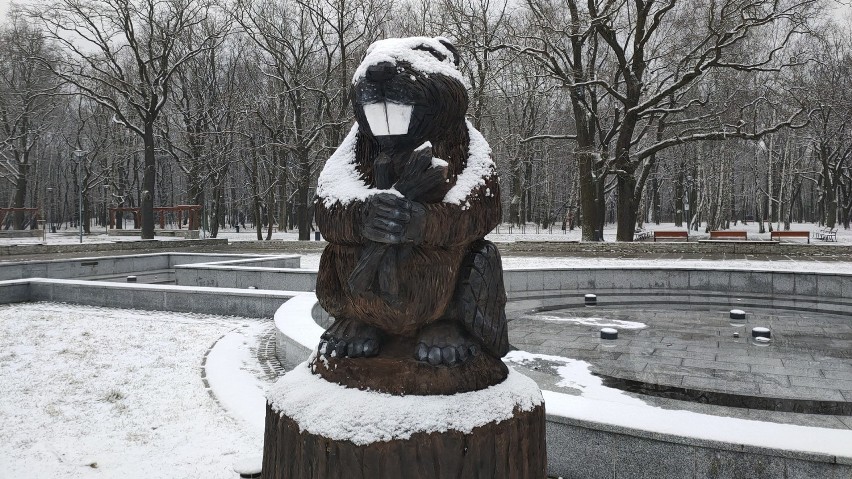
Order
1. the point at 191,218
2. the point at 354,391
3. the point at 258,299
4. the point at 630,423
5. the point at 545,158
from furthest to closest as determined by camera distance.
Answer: the point at 545,158 < the point at 191,218 < the point at 258,299 < the point at 630,423 < the point at 354,391

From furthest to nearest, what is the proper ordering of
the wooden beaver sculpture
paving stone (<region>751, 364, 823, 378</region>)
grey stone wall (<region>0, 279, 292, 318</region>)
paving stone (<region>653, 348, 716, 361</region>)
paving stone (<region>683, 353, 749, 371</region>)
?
grey stone wall (<region>0, 279, 292, 318</region>)
paving stone (<region>653, 348, 716, 361</region>)
paving stone (<region>683, 353, 749, 371</region>)
paving stone (<region>751, 364, 823, 378</region>)
the wooden beaver sculpture

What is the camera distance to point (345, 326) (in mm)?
2551

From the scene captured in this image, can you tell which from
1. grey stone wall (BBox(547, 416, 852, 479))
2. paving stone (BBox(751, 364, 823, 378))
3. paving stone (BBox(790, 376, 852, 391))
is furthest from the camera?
paving stone (BBox(751, 364, 823, 378))

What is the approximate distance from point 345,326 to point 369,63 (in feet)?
3.77

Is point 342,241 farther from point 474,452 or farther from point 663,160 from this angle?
point 663,160

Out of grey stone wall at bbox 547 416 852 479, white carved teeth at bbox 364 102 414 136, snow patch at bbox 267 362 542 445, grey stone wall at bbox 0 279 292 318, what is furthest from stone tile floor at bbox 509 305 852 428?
grey stone wall at bbox 0 279 292 318

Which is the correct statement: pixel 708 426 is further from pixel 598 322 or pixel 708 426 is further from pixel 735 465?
pixel 598 322

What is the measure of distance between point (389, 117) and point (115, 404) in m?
4.93

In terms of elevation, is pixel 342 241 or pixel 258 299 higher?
pixel 342 241

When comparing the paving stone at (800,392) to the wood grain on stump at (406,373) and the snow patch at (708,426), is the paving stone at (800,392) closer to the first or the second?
the snow patch at (708,426)

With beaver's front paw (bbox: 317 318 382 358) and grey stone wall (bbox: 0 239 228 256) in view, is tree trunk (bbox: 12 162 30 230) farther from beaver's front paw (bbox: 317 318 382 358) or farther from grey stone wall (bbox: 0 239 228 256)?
beaver's front paw (bbox: 317 318 382 358)

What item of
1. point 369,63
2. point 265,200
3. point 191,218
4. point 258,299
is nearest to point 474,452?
point 369,63

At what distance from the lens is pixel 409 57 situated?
7.97ft

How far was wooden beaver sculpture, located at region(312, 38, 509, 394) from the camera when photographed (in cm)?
226
